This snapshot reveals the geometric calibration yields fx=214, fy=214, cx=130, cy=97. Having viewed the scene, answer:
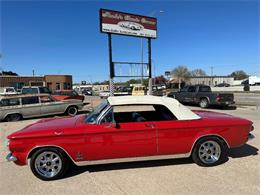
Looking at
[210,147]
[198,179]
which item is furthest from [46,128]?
[210,147]

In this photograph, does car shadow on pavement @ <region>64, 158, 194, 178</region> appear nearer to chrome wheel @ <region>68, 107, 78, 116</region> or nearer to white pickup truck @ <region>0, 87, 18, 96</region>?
chrome wheel @ <region>68, 107, 78, 116</region>

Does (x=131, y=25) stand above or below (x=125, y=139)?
above

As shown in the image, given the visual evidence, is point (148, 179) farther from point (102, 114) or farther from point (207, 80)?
point (207, 80)

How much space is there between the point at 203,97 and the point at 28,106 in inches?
456

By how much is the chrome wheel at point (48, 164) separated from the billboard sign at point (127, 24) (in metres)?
11.7

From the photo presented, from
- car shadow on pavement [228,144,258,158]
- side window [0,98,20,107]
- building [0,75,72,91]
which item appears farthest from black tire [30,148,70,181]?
building [0,75,72,91]

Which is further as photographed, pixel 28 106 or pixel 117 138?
pixel 28 106

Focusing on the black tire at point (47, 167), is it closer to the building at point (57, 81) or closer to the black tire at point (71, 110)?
the black tire at point (71, 110)

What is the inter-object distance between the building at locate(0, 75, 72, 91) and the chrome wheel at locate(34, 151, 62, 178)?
47.9m

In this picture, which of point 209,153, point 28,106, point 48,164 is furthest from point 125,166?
point 28,106

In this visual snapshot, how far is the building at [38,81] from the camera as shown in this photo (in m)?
46.1

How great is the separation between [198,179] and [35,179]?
9.84 feet

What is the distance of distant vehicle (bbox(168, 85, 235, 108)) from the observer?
14.6 meters

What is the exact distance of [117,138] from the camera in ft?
13.3
